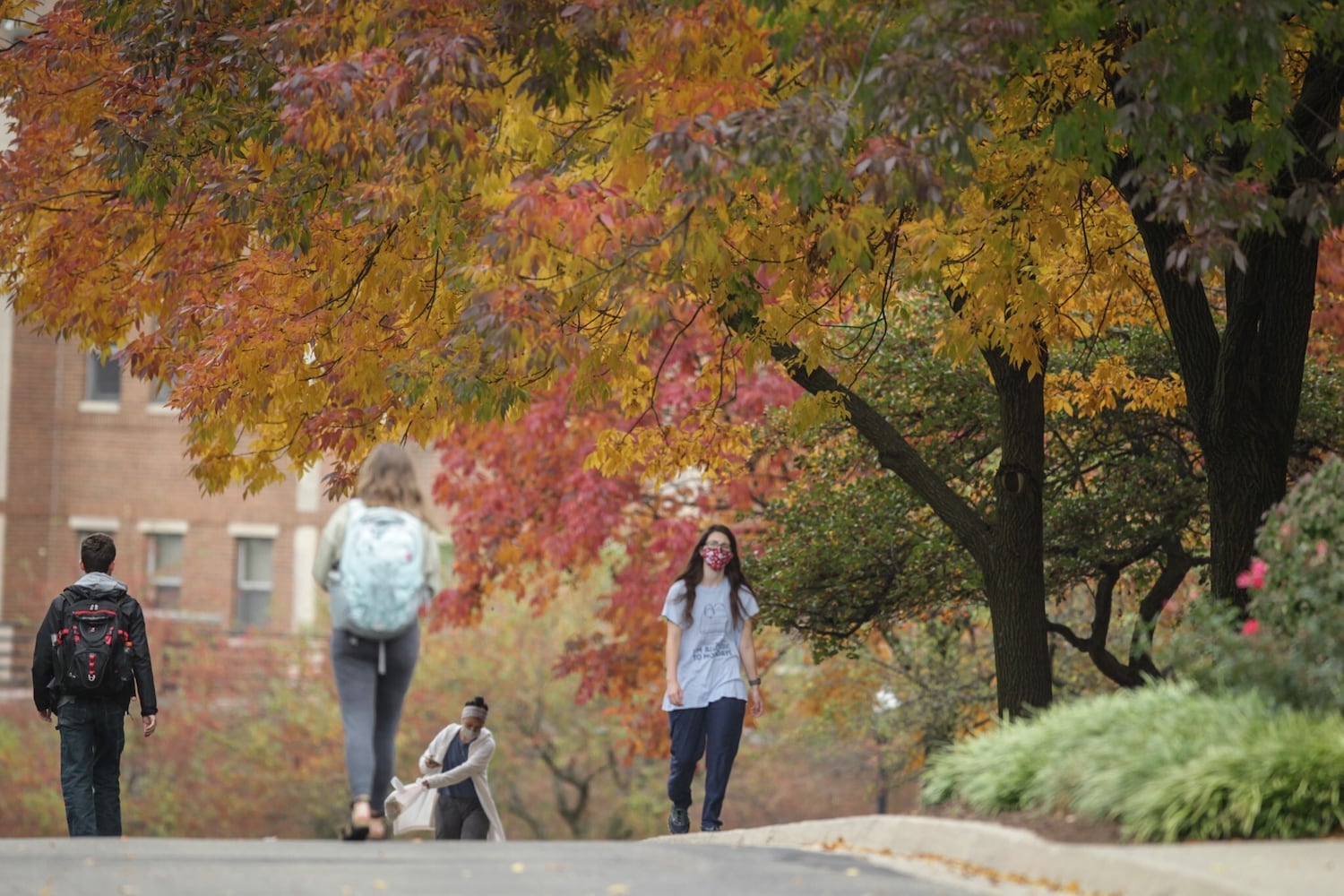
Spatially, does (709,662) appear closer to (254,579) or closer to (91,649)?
(91,649)

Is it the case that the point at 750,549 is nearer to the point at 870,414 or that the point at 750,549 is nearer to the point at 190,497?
the point at 870,414

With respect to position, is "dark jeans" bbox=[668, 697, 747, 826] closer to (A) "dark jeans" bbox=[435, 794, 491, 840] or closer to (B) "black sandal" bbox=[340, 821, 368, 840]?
(A) "dark jeans" bbox=[435, 794, 491, 840]

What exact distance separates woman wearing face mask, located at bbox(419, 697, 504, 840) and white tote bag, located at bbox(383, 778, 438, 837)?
0.07 meters

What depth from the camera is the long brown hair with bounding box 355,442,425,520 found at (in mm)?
7965

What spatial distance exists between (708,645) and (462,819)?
2.91 meters

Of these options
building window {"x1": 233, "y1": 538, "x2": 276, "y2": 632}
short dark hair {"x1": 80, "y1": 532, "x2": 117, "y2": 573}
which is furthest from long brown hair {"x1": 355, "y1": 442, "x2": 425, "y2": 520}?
building window {"x1": 233, "y1": 538, "x2": 276, "y2": 632}

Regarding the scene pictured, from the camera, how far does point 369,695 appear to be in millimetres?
8062

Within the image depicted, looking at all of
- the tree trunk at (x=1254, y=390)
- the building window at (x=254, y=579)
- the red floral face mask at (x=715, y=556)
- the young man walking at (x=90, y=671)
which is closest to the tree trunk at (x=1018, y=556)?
the tree trunk at (x=1254, y=390)

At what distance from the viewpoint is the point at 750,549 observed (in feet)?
56.8

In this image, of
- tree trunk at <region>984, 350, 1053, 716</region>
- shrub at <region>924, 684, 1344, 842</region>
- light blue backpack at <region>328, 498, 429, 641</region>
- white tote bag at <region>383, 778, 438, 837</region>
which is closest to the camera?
shrub at <region>924, 684, 1344, 842</region>

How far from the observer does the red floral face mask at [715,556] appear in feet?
36.3

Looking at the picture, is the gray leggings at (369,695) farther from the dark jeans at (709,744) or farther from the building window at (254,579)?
the building window at (254,579)

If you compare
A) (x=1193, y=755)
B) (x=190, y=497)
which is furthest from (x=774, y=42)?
(x=190, y=497)

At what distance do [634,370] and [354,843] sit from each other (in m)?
5.34
